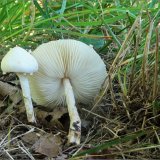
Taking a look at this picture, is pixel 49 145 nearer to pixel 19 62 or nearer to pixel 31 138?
pixel 31 138

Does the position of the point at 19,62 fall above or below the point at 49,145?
above

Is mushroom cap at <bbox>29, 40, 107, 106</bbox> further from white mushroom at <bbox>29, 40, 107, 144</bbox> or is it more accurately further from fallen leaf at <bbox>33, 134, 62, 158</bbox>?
fallen leaf at <bbox>33, 134, 62, 158</bbox>

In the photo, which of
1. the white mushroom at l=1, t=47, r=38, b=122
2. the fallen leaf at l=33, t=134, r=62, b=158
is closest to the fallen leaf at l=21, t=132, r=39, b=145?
the fallen leaf at l=33, t=134, r=62, b=158

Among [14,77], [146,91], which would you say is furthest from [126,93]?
[14,77]

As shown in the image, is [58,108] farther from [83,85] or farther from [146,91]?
[146,91]

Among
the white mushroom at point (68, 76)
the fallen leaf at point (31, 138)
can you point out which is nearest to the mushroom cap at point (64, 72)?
the white mushroom at point (68, 76)

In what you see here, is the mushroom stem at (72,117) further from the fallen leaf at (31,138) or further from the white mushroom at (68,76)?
the fallen leaf at (31,138)

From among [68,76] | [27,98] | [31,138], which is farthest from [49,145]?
[68,76]
